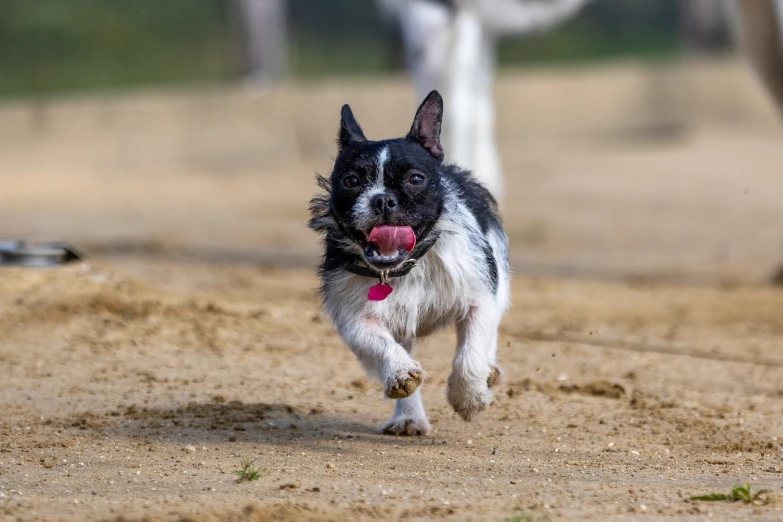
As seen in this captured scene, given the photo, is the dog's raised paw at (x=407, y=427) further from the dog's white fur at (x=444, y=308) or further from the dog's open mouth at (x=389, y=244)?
the dog's open mouth at (x=389, y=244)

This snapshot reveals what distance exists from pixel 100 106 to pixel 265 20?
441cm

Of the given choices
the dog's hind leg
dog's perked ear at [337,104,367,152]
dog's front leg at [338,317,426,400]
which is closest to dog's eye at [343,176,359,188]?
dog's perked ear at [337,104,367,152]

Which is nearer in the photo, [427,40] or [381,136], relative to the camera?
[427,40]

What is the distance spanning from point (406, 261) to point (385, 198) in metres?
0.34

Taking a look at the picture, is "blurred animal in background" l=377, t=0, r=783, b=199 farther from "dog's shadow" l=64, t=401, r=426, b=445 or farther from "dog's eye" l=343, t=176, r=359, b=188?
"dog's eye" l=343, t=176, r=359, b=188

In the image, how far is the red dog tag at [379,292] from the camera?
569 cm

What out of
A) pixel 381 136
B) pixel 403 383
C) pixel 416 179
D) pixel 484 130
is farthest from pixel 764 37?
pixel 381 136

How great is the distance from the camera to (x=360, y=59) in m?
27.3

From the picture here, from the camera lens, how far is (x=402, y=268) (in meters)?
5.73

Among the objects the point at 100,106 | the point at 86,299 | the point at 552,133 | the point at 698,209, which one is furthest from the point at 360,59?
the point at 86,299

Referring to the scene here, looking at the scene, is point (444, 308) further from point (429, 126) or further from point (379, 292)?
point (429, 126)

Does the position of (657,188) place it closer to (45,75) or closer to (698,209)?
(698,209)

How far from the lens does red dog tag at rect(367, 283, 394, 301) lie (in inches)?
224

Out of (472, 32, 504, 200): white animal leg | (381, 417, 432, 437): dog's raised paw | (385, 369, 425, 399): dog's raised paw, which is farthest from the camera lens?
(472, 32, 504, 200): white animal leg
